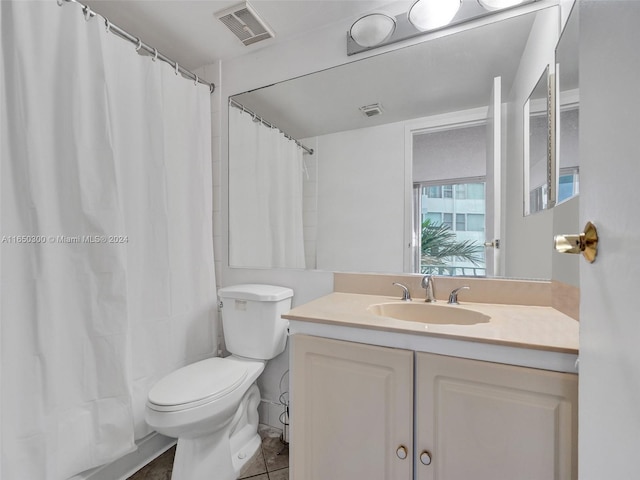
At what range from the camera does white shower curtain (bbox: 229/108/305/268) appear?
1.66m

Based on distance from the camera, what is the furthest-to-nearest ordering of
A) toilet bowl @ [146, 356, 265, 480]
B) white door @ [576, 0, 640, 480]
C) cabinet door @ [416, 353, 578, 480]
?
toilet bowl @ [146, 356, 265, 480] < cabinet door @ [416, 353, 578, 480] < white door @ [576, 0, 640, 480]

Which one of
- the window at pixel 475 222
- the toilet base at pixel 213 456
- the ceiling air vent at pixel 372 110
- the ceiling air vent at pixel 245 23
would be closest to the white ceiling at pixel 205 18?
the ceiling air vent at pixel 245 23

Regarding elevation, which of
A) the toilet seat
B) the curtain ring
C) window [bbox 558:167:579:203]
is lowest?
the toilet seat

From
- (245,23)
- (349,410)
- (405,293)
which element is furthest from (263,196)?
(349,410)

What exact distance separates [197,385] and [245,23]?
1738 mm

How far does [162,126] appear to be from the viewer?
1.47 metres

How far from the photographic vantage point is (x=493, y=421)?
771 millimetres

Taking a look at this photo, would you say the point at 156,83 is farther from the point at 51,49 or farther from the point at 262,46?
the point at 262,46

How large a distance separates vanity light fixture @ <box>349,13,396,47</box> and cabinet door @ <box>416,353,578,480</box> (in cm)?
140

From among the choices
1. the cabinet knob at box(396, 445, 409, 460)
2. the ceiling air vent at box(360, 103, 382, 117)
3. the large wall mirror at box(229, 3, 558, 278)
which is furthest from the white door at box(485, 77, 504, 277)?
the cabinet knob at box(396, 445, 409, 460)

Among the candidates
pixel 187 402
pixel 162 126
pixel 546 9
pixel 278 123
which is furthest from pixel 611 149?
pixel 162 126

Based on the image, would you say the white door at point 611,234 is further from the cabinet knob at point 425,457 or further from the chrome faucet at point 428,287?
the chrome faucet at point 428,287

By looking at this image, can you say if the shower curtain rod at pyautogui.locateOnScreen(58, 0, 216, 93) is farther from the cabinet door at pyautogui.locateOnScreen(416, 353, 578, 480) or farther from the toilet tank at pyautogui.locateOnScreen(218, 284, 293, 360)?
the cabinet door at pyautogui.locateOnScreen(416, 353, 578, 480)

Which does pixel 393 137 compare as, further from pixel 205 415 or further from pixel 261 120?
pixel 205 415
